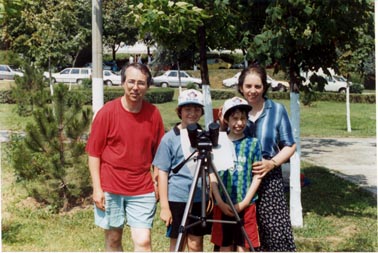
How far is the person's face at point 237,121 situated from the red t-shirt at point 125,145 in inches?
17.5

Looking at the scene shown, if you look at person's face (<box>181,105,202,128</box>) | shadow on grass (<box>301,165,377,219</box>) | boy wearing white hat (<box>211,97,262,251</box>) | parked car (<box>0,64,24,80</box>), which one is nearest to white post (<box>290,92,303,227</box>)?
shadow on grass (<box>301,165,377,219</box>)

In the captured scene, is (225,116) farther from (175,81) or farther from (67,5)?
(175,81)

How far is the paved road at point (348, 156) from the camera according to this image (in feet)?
28.9

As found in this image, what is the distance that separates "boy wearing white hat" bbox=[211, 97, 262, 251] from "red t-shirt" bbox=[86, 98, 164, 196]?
42cm

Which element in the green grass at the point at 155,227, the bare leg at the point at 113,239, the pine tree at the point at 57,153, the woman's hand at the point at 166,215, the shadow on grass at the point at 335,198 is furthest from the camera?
the shadow on grass at the point at 335,198

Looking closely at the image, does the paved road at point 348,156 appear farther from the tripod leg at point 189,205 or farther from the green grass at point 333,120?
the tripod leg at point 189,205

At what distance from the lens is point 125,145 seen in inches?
123

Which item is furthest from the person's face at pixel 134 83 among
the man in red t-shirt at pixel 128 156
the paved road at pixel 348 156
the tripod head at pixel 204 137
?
the paved road at pixel 348 156

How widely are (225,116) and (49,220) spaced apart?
133 inches

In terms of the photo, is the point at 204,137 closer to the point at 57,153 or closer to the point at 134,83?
the point at 134,83

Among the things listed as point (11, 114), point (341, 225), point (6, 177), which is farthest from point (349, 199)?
point (11, 114)

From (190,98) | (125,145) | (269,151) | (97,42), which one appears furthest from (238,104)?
(97,42)

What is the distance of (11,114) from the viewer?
8.91 m

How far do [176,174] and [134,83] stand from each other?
533 millimetres
